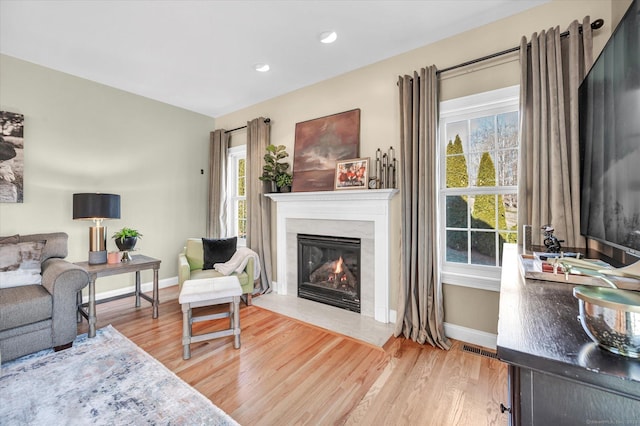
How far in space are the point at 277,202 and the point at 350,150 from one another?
4.00 ft

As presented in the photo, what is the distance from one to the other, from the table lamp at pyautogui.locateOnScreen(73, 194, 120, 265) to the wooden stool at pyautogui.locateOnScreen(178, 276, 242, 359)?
49.8 inches

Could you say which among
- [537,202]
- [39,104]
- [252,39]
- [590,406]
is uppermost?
[252,39]

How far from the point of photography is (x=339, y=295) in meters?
3.15

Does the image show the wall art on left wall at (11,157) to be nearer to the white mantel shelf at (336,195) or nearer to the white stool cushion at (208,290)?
the white stool cushion at (208,290)

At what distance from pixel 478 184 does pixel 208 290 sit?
250cm

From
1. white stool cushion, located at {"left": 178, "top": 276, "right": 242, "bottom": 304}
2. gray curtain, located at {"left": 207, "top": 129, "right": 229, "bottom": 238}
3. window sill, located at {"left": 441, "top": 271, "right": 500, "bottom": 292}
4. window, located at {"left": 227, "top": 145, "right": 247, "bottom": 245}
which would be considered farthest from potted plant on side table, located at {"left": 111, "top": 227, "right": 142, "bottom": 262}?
window sill, located at {"left": 441, "top": 271, "right": 500, "bottom": 292}

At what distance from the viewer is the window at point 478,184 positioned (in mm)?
2303

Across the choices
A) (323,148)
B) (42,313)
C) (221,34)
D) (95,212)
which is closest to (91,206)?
(95,212)

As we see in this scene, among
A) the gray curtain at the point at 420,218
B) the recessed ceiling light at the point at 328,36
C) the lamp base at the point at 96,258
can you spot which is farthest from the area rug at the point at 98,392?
the recessed ceiling light at the point at 328,36

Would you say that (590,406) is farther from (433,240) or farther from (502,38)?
(502,38)

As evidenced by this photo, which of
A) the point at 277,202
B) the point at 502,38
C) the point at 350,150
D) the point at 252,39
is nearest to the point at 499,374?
the point at 350,150

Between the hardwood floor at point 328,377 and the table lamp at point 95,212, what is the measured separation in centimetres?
71

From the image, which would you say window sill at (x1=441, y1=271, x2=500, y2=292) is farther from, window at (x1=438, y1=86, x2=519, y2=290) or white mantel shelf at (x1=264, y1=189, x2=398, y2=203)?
white mantel shelf at (x1=264, y1=189, x2=398, y2=203)

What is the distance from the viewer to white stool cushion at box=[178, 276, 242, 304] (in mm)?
2182
